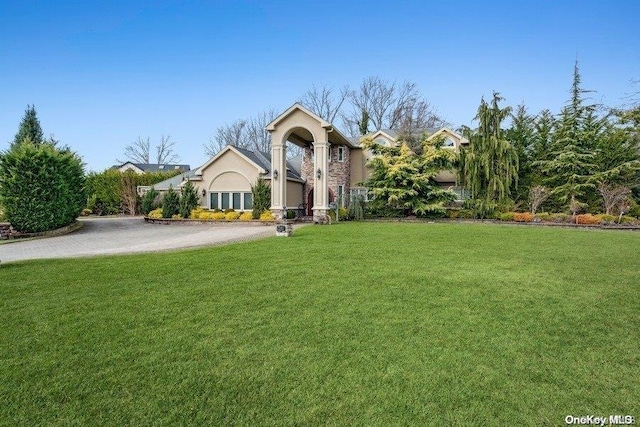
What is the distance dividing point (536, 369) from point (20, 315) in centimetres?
612

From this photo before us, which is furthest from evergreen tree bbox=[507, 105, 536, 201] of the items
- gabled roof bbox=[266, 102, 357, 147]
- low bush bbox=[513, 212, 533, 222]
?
gabled roof bbox=[266, 102, 357, 147]

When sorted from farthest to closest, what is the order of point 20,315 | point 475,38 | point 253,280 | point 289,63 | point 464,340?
point 289,63 → point 475,38 → point 253,280 → point 20,315 → point 464,340

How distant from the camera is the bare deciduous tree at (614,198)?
19.7m

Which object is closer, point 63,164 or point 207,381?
point 207,381

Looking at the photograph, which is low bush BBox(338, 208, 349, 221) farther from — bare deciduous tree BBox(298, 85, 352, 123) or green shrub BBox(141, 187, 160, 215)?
bare deciduous tree BBox(298, 85, 352, 123)

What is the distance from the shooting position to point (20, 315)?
470cm

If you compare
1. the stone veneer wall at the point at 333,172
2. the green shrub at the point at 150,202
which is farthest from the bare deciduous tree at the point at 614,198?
the green shrub at the point at 150,202

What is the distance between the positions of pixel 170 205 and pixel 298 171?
9458 mm

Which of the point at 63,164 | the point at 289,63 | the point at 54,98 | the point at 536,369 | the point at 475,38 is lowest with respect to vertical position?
the point at 536,369

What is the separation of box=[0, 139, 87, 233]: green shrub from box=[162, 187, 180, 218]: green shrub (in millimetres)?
6153

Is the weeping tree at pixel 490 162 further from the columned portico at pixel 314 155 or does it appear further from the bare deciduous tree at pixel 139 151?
the bare deciduous tree at pixel 139 151

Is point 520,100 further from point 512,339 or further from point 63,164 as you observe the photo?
point 63,164

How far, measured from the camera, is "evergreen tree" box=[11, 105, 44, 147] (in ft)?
116

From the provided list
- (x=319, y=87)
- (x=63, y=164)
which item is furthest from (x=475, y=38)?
(x=319, y=87)
